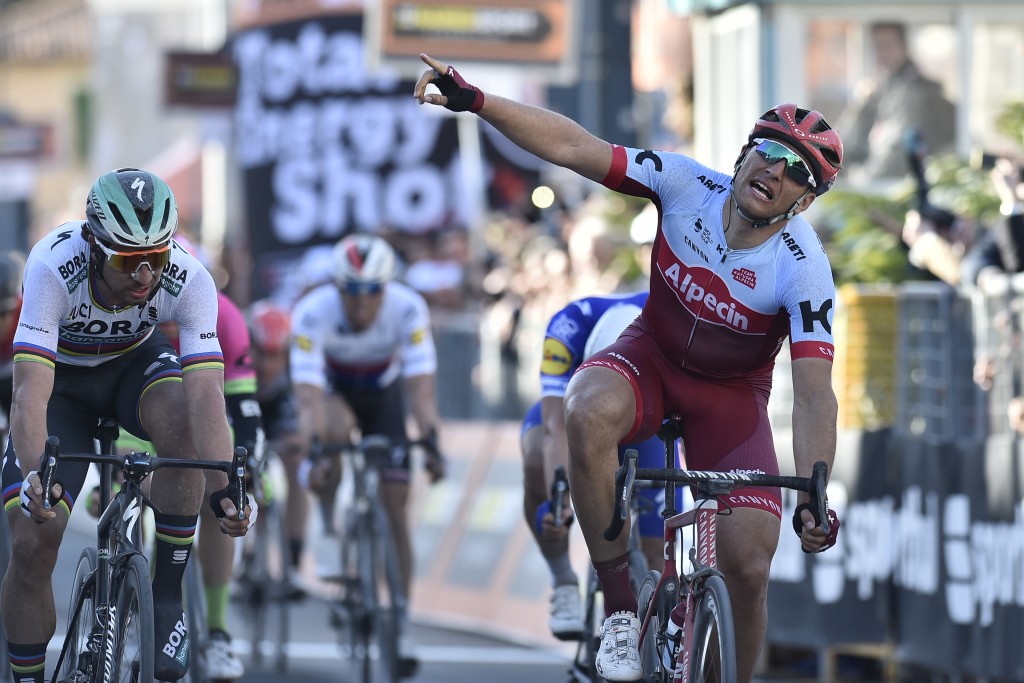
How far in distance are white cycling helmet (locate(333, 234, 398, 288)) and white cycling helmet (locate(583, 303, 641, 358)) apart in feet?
9.20

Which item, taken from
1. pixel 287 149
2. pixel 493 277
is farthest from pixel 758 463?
pixel 287 149

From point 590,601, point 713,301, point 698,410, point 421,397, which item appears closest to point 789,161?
point 713,301

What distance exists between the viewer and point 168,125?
61.3m

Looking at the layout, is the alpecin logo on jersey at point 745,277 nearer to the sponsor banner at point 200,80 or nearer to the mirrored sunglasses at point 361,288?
the mirrored sunglasses at point 361,288

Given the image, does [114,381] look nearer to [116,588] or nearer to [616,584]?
[116,588]

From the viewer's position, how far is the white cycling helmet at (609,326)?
8.78 meters

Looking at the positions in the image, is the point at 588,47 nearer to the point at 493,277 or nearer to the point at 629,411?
the point at 493,277

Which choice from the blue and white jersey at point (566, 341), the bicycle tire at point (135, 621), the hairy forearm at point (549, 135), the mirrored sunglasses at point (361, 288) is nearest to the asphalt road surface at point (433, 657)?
the mirrored sunglasses at point (361, 288)

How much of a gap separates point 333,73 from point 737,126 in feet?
28.7

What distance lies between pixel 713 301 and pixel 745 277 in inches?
6.1

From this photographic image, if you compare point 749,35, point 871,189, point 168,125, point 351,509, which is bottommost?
point 351,509

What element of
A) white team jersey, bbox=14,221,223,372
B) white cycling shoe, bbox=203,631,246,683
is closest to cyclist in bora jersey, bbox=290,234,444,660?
white cycling shoe, bbox=203,631,246,683

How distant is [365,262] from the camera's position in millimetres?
11531

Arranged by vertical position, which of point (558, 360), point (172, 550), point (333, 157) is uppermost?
point (333, 157)
